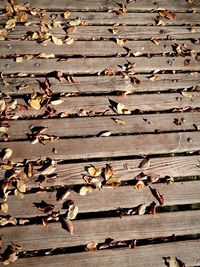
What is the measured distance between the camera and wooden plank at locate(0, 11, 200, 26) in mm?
3963

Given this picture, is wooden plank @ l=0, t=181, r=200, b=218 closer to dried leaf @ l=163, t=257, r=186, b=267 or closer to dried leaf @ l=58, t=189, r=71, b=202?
dried leaf @ l=58, t=189, r=71, b=202

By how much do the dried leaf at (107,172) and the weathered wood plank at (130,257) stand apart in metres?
0.58

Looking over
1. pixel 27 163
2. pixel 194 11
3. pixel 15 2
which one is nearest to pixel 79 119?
pixel 27 163

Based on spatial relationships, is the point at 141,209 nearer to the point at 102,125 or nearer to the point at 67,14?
the point at 102,125

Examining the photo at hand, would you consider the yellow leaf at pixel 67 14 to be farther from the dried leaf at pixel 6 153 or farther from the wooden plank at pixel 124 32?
the dried leaf at pixel 6 153

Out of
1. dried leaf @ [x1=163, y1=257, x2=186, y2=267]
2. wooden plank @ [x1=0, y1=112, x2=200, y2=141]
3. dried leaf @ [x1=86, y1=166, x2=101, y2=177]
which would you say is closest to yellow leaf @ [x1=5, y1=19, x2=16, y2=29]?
wooden plank @ [x1=0, y1=112, x2=200, y2=141]

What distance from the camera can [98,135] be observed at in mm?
2965

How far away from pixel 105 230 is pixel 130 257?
0.86ft

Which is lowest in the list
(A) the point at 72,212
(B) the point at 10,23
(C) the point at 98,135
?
(A) the point at 72,212

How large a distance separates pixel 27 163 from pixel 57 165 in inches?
9.7

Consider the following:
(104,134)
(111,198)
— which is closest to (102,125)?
(104,134)

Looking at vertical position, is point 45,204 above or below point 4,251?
above

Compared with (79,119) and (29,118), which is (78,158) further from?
(29,118)

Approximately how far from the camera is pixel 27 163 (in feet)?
8.86
